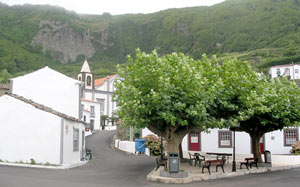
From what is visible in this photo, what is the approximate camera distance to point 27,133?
21.2 meters

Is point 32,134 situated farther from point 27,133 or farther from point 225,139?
point 225,139

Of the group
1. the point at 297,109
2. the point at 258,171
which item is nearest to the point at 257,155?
the point at 258,171

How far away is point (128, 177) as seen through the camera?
17.0 metres

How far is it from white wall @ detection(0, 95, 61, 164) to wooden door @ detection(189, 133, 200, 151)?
51.4ft

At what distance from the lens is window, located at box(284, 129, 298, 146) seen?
103ft

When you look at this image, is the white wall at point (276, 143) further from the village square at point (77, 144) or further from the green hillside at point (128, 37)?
the green hillside at point (128, 37)

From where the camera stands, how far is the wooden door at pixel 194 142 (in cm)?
3306

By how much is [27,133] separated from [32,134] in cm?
35

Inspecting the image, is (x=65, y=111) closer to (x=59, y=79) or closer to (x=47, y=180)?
(x=59, y=79)

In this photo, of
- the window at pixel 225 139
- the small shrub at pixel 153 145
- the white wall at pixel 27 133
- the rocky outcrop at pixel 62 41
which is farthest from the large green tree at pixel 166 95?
the rocky outcrop at pixel 62 41

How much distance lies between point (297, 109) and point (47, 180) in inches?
590

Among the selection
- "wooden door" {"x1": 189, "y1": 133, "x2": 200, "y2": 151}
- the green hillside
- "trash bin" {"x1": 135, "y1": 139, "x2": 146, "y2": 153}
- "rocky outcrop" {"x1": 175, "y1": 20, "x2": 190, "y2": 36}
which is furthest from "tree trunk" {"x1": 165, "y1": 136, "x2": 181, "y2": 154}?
"rocky outcrop" {"x1": 175, "y1": 20, "x2": 190, "y2": 36}

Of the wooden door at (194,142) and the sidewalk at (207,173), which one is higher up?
the wooden door at (194,142)

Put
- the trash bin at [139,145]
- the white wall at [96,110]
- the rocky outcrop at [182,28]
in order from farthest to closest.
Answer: the rocky outcrop at [182,28] → the white wall at [96,110] → the trash bin at [139,145]
